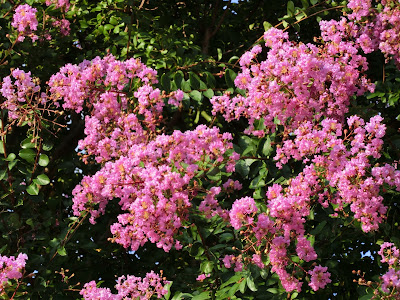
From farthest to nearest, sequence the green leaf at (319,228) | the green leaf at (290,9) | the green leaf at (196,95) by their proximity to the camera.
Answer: the green leaf at (290,9), the green leaf at (196,95), the green leaf at (319,228)

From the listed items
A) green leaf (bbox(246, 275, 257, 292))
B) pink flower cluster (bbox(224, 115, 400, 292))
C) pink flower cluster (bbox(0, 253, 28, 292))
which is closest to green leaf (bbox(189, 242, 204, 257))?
pink flower cluster (bbox(224, 115, 400, 292))

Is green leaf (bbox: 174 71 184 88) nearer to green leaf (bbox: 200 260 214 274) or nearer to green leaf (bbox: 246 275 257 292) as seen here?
green leaf (bbox: 200 260 214 274)

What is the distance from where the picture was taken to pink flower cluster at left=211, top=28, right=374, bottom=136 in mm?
2893

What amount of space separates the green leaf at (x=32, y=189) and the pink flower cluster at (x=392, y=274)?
1.64 metres

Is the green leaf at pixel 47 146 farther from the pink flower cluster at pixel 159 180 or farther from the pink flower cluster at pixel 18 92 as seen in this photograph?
the pink flower cluster at pixel 159 180

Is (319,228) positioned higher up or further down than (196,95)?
further down

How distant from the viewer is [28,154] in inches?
123

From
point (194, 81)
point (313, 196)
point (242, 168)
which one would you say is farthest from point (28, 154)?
point (313, 196)

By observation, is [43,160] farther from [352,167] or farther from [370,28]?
[370,28]

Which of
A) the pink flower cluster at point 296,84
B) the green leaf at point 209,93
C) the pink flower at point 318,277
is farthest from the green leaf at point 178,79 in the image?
the pink flower at point 318,277

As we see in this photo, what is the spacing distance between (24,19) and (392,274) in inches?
95.6

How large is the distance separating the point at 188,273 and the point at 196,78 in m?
1.06

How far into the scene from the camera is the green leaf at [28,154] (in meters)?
3.12

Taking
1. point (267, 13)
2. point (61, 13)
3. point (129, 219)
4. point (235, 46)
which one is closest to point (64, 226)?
point (129, 219)
